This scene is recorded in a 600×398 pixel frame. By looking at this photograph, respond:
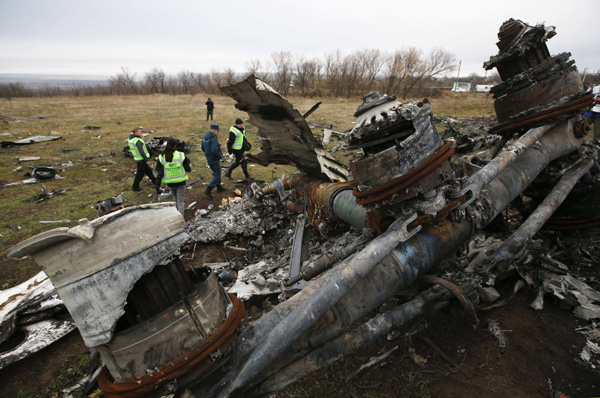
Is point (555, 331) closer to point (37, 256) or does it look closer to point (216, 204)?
point (37, 256)

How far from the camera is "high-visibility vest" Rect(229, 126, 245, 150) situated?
26.9 ft

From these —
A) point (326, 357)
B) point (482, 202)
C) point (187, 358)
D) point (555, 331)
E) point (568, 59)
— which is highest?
point (568, 59)

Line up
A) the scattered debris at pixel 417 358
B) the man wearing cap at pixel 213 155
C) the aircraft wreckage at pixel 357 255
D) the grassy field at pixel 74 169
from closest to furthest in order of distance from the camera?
the aircraft wreckage at pixel 357 255
the scattered debris at pixel 417 358
the grassy field at pixel 74 169
the man wearing cap at pixel 213 155

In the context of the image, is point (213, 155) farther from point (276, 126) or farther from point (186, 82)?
point (186, 82)

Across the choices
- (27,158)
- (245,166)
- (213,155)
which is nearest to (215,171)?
(213,155)

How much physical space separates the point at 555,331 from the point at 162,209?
10.5ft

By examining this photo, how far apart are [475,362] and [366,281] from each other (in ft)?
3.72

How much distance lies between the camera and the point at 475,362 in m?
2.13

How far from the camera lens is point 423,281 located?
224cm

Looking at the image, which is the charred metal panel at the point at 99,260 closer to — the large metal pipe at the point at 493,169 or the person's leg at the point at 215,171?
the large metal pipe at the point at 493,169

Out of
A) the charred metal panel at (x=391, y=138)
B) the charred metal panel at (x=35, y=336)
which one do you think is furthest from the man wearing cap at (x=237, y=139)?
the charred metal panel at (x=391, y=138)

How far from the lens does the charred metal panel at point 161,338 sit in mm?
1404

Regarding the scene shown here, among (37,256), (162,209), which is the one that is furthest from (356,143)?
(37,256)

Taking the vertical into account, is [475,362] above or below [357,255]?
below
